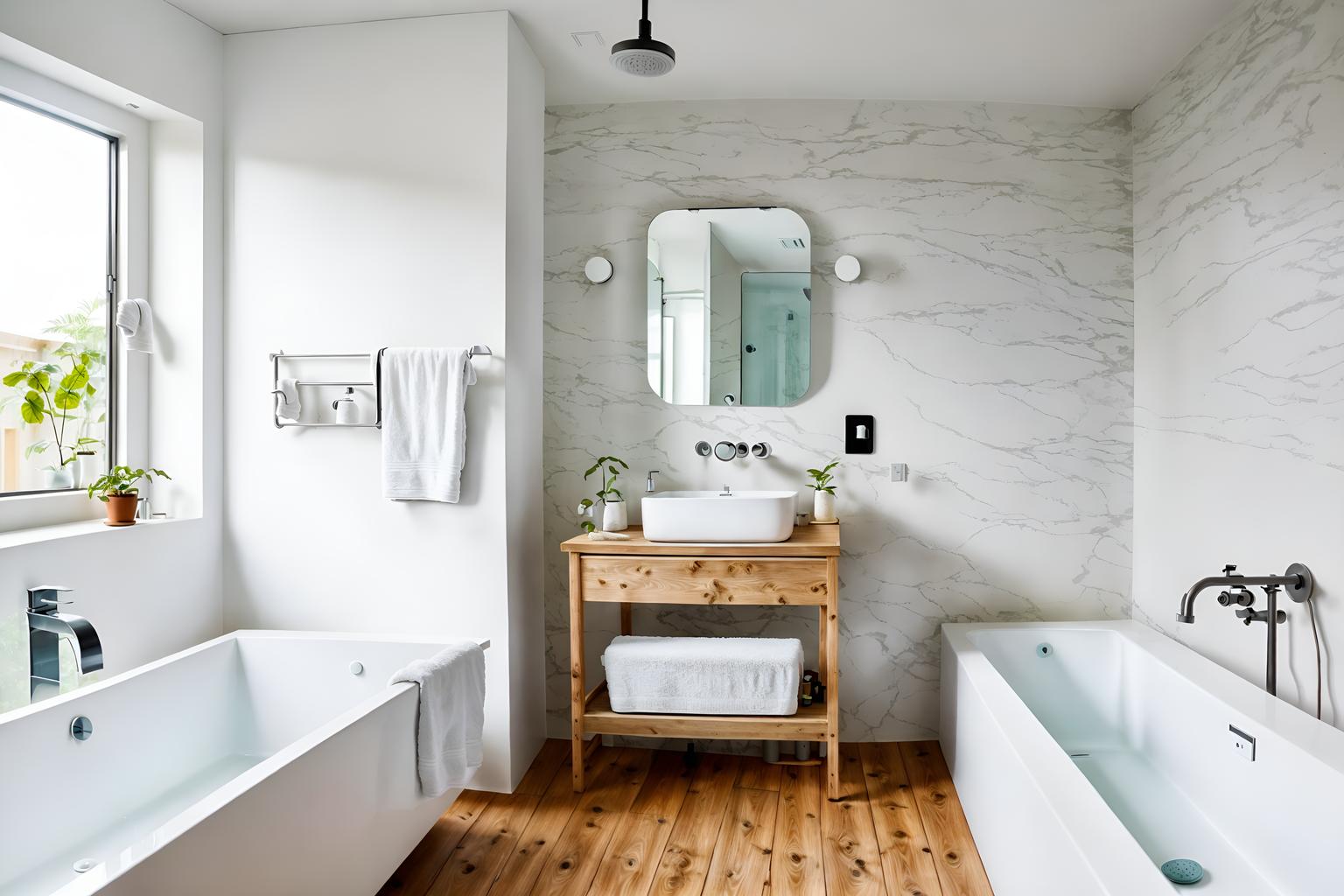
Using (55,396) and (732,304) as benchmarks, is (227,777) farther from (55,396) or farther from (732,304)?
(732,304)

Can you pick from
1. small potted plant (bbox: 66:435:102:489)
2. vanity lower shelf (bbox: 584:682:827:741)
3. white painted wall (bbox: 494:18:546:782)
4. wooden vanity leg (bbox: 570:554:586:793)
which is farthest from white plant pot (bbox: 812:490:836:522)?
small potted plant (bbox: 66:435:102:489)

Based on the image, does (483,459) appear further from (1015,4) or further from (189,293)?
(1015,4)

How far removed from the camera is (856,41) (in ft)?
8.80

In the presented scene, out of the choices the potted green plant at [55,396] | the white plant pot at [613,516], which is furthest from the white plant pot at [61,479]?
the white plant pot at [613,516]

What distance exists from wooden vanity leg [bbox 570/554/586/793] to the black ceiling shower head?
4.91ft

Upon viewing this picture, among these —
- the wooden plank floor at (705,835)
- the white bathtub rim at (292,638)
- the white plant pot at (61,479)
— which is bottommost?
the wooden plank floor at (705,835)

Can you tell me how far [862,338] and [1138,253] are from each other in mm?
1083

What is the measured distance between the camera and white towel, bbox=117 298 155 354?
251cm

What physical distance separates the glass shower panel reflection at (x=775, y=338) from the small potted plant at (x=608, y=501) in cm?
59

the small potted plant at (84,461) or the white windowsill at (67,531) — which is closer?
the white windowsill at (67,531)

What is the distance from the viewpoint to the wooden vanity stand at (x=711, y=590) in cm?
259

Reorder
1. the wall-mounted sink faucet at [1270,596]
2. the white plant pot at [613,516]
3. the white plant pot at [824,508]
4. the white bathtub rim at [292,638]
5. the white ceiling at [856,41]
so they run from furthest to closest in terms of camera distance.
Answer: the white plant pot at [824,508] → the white plant pot at [613,516] → the white ceiling at [856,41] → the white bathtub rim at [292,638] → the wall-mounted sink faucet at [1270,596]

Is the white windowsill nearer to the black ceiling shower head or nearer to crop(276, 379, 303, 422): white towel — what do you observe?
crop(276, 379, 303, 422): white towel

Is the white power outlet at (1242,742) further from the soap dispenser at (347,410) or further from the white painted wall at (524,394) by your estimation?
the soap dispenser at (347,410)
